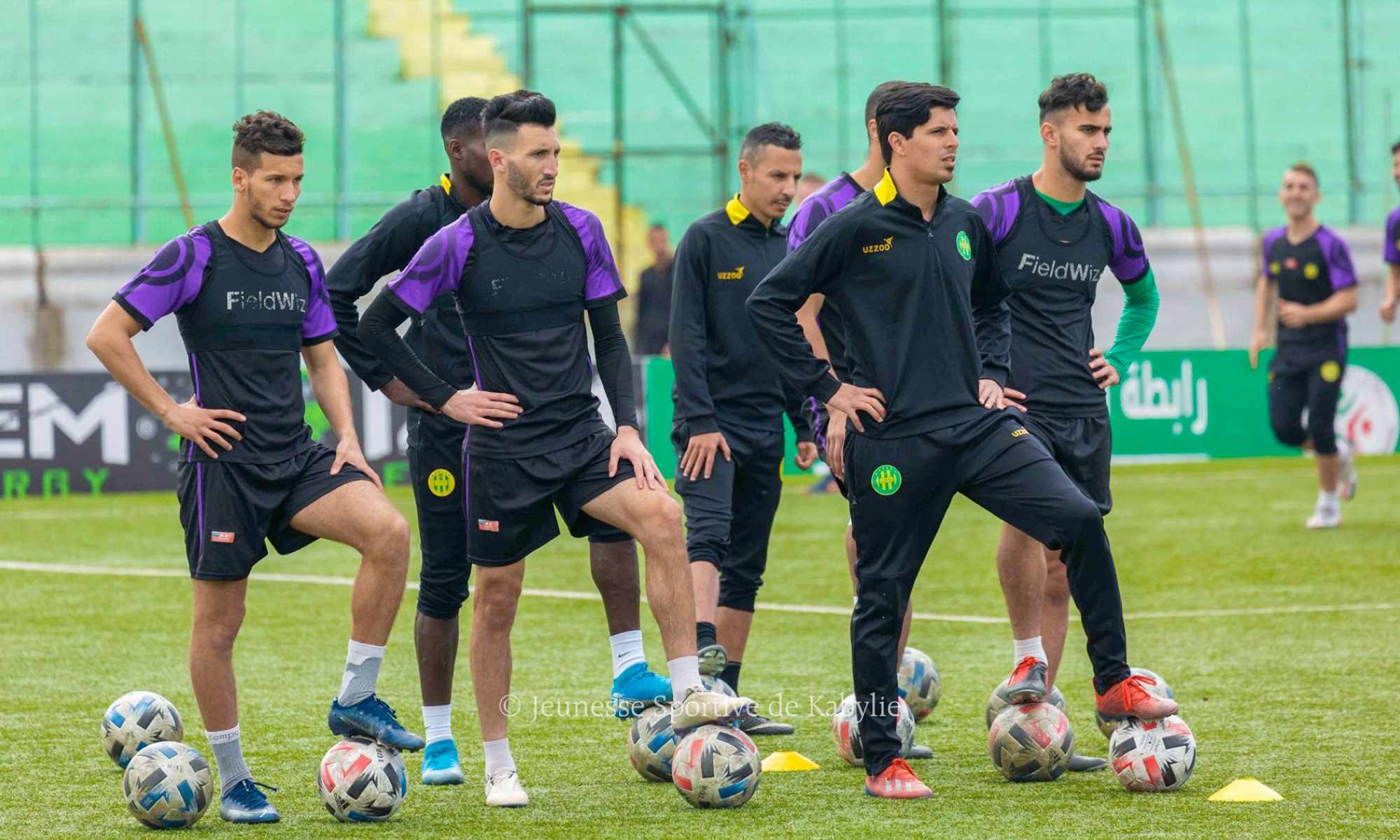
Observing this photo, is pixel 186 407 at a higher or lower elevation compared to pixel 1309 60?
lower

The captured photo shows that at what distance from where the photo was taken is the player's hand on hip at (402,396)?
22.2ft

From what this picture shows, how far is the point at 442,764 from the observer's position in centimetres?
664

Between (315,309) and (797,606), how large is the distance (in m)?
5.23

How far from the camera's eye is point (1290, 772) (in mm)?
6336

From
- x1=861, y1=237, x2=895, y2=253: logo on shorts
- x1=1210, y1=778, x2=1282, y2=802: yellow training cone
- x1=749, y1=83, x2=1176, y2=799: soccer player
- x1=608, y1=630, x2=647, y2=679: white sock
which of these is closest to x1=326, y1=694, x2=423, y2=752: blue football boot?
x1=608, y1=630, x2=647, y2=679: white sock

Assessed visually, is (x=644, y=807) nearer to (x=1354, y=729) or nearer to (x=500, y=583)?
(x=500, y=583)

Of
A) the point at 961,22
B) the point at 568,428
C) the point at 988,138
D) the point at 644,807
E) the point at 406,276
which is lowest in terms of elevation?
the point at 644,807

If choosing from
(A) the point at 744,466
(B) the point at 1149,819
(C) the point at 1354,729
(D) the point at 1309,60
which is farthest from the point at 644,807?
(D) the point at 1309,60

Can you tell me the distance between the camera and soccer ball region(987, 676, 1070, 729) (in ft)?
22.0

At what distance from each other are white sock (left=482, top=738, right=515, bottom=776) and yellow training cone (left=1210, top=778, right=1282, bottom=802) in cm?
222

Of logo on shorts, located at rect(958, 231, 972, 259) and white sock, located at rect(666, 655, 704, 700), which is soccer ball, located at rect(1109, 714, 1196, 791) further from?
logo on shorts, located at rect(958, 231, 972, 259)

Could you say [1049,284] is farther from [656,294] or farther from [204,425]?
[656,294]

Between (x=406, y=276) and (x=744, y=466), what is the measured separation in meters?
2.01

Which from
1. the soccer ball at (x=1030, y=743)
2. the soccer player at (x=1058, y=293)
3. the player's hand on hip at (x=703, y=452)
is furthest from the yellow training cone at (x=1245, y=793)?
the player's hand on hip at (x=703, y=452)
